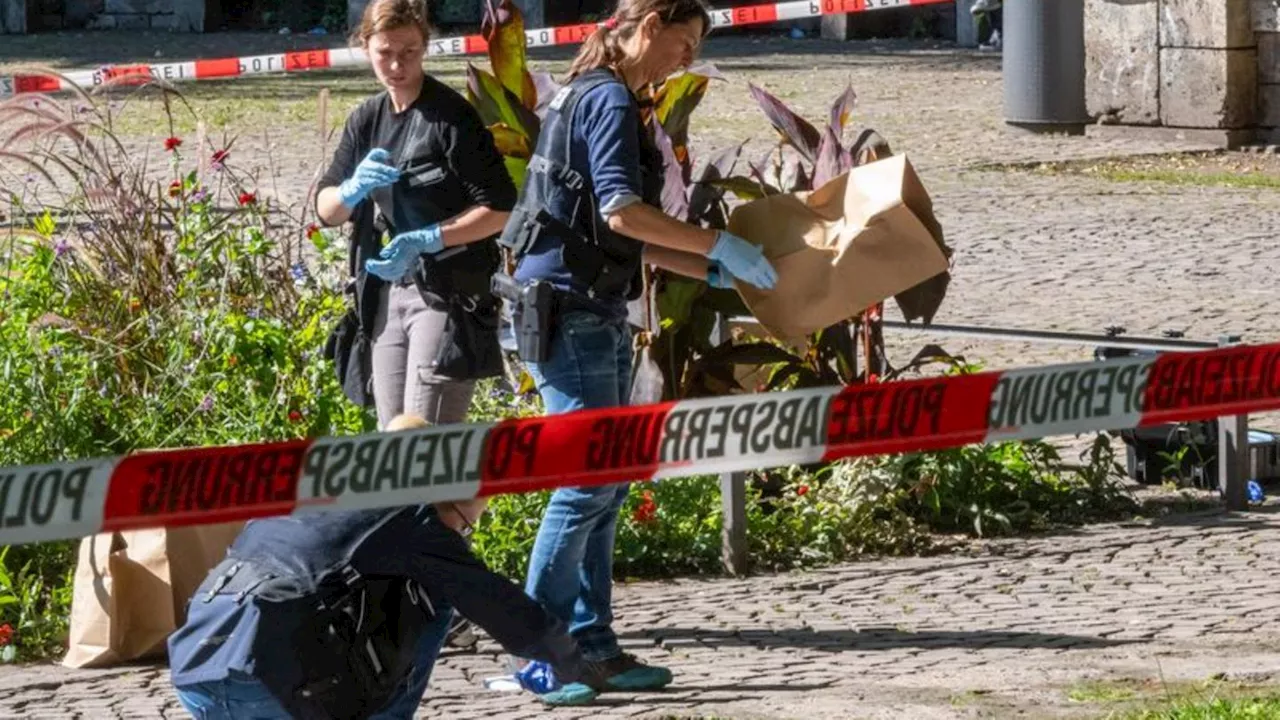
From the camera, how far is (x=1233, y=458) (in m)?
8.09

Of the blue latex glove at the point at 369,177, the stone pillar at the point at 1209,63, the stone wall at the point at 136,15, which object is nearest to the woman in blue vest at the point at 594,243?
the blue latex glove at the point at 369,177

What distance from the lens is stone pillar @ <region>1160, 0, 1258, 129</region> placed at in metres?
18.1

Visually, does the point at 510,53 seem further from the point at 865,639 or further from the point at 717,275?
the point at 865,639

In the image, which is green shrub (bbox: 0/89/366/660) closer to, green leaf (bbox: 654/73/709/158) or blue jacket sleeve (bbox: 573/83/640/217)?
green leaf (bbox: 654/73/709/158)

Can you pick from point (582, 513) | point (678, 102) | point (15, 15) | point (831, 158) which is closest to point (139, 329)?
point (678, 102)

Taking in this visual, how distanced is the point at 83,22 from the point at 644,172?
2931cm

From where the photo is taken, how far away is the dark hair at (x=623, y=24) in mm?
5887

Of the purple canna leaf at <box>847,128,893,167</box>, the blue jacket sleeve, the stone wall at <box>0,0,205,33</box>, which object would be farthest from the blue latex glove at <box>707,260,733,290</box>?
the stone wall at <box>0,0,205,33</box>

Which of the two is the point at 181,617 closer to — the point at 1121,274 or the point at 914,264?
the point at 914,264

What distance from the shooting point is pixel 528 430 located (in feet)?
17.0

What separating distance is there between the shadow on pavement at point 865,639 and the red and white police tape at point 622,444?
3.42 ft

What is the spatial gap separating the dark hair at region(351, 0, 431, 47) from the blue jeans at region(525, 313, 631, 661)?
0.93 metres

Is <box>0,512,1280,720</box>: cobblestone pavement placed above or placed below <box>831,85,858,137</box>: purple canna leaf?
below

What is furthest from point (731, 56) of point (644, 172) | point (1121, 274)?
point (644, 172)
